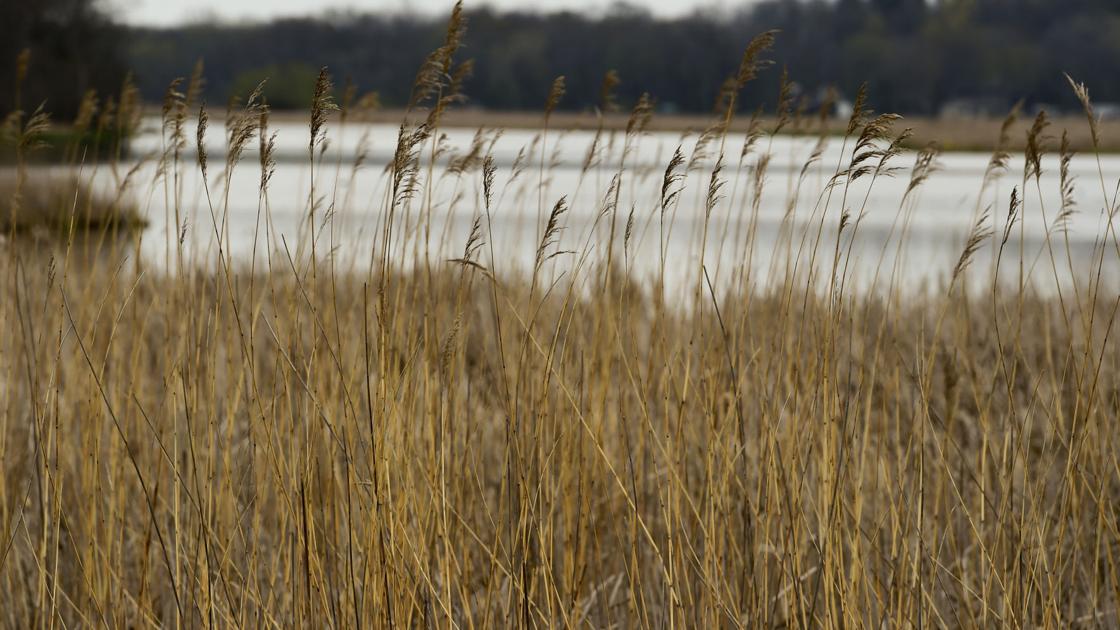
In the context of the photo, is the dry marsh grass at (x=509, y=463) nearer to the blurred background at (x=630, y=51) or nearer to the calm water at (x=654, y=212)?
the calm water at (x=654, y=212)

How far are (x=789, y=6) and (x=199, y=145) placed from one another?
25712 millimetres

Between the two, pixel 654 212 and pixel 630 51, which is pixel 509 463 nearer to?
pixel 654 212

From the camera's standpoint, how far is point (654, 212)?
90.7 inches

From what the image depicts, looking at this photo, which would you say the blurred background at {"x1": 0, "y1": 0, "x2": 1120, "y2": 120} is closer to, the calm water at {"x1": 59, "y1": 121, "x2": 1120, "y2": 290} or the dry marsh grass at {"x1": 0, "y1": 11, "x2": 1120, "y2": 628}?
the calm water at {"x1": 59, "y1": 121, "x2": 1120, "y2": 290}

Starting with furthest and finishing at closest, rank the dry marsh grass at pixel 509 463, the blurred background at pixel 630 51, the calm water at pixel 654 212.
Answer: the blurred background at pixel 630 51
the calm water at pixel 654 212
the dry marsh grass at pixel 509 463

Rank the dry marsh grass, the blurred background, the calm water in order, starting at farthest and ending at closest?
the blurred background
the calm water
the dry marsh grass

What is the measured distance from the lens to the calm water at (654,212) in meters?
2.54

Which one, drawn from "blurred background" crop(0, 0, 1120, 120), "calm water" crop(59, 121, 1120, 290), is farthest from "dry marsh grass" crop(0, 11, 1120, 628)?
"blurred background" crop(0, 0, 1120, 120)

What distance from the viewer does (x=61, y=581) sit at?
8.61 feet

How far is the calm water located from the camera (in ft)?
8.35

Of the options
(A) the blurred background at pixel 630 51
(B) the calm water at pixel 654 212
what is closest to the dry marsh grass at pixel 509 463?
(B) the calm water at pixel 654 212

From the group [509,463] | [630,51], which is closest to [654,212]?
[509,463]

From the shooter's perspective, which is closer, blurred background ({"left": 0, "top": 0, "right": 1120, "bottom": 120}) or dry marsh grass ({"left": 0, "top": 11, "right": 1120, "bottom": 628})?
dry marsh grass ({"left": 0, "top": 11, "right": 1120, "bottom": 628})

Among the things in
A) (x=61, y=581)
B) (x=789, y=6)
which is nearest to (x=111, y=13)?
(x=789, y=6)
